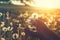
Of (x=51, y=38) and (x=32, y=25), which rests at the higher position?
(x=32, y=25)

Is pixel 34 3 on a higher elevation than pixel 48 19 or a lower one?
higher

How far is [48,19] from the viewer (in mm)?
1096

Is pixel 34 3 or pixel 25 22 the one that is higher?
pixel 34 3

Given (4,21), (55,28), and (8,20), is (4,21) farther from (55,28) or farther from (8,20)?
(55,28)

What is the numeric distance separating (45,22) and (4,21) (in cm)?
37

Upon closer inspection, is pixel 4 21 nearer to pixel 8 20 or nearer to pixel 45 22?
pixel 8 20

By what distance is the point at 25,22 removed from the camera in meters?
1.09

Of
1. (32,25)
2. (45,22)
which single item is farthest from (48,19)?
(32,25)

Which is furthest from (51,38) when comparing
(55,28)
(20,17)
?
(20,17)

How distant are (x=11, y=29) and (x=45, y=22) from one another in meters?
0.31

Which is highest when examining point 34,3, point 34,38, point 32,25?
point 34,3

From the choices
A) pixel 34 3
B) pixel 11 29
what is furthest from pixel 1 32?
pixel 34 3

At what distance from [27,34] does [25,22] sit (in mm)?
109

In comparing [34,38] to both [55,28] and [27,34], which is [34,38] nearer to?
[27,34]
